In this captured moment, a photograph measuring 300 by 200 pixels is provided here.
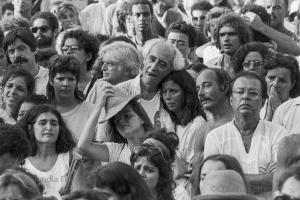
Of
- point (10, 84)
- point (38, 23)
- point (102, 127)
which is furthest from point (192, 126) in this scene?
point (38, 23)

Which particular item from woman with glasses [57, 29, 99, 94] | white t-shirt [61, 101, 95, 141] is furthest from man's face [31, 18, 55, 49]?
white t-shirt [61, 101, 95, 141]

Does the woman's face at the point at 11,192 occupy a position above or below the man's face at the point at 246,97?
below

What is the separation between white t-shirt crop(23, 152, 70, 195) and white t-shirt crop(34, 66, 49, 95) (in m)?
1.96

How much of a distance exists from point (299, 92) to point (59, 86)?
231 centimetres

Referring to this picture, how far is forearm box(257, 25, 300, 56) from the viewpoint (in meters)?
12.6

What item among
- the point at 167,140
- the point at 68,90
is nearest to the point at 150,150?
the point at 167,140

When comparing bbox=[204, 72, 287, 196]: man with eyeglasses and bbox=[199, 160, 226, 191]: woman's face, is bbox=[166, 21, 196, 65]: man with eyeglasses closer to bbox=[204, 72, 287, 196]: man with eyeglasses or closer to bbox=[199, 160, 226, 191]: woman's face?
bbox=[204, 72, 287, 196]: man with eyeglasses

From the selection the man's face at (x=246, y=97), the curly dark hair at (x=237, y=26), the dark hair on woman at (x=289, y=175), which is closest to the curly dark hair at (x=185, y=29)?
the curly dark hair at (x=237, y=26)

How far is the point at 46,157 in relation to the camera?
404 inches

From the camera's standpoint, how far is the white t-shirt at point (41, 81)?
1216 cm

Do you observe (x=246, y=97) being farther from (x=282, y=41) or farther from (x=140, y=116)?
(x=282, y=41)

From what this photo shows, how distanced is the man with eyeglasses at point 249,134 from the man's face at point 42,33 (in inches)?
177

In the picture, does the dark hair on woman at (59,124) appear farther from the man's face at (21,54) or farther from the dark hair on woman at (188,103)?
the man's face at (21,54)

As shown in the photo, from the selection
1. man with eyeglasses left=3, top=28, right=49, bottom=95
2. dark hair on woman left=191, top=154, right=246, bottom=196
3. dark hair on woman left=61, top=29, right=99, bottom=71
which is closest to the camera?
dark hair on woman left=191, top=154, right=246, bottom=196
